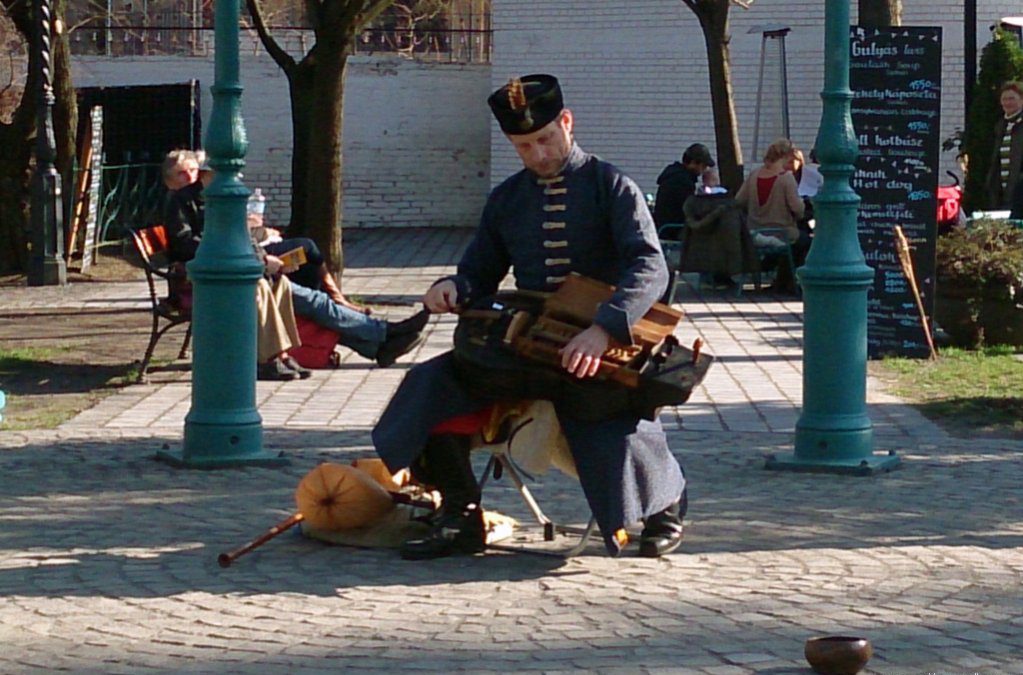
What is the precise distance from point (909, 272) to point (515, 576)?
6.41 m

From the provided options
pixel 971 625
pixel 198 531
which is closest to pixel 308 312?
pixel 198 531

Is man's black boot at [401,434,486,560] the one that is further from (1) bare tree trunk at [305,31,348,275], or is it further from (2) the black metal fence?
(2) the black metal fence

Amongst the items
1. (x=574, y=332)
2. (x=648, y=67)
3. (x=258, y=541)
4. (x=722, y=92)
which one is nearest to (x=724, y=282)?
(x=722, y=92)

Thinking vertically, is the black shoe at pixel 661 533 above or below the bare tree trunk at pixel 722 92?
below

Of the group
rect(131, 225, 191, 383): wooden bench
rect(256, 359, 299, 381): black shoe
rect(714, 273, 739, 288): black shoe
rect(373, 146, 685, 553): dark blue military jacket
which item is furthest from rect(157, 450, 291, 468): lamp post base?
rect(714, 273, 739, 288): black shoe

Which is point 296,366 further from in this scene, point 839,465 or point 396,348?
point 839,465

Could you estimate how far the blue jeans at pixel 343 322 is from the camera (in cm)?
1117

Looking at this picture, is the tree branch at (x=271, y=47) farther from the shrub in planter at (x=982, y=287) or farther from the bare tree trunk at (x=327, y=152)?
the shrub in planter at (x=982, y=287)

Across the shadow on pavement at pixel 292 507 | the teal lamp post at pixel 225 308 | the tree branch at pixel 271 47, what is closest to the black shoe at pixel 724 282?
the tree branch at pixel 271 47

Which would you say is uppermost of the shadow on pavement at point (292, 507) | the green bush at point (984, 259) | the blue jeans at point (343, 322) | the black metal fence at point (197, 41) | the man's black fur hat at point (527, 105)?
the black metal fence at point (197, 41)

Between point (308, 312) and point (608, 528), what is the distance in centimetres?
532

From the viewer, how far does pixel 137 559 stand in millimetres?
6578

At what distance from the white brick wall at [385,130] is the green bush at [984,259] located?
49.4 ft

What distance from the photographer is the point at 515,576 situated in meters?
6.26
